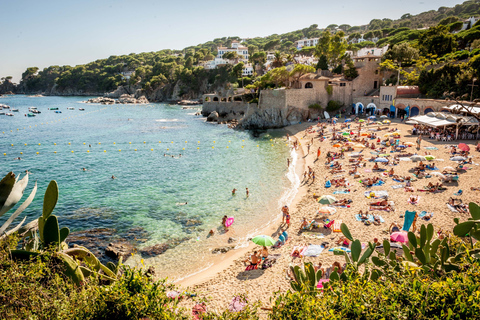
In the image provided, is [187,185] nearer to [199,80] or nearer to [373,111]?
[373,111]

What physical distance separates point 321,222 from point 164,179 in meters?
14.2

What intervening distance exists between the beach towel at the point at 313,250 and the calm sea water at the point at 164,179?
352 cm

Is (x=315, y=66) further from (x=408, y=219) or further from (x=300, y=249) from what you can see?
(x=300, y=249)

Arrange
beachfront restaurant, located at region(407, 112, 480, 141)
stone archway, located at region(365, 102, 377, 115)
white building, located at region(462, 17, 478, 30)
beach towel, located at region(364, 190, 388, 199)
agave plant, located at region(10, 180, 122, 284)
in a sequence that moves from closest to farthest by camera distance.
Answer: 1. agave plant, located at region(10, 180, 122, 284)
2. beach towel, located at region(364, 190, 388, 199)
3. beachfront restaurant, located at region(407, 112, 480, 141)
4. stone archway, located at region(365, 102, 377, 115)
5. white building, located at region(462, 17, 478, 30)

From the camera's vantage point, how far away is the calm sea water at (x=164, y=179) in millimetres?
16391

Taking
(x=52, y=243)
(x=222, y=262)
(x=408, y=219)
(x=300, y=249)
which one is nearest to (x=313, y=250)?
(x=300, y=249)

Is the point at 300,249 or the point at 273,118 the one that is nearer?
the point at 300,249

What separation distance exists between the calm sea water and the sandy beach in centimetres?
127

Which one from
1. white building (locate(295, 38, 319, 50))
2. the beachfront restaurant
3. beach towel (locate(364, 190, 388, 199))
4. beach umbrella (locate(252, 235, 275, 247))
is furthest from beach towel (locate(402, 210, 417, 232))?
white building (locate(295, 38, 319, 50))

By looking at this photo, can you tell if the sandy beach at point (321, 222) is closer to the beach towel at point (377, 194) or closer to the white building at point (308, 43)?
the beach towel at point (377, 194)

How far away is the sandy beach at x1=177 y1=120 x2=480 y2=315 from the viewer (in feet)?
36.1

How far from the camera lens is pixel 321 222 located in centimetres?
1533

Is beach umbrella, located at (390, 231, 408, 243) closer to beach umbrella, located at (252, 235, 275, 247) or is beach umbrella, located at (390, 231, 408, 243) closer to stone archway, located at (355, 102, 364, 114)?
beach umbrella, located at (252, 235, 275, 247)

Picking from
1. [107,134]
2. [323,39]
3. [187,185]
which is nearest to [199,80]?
[323,39]
